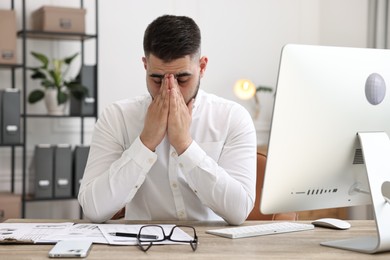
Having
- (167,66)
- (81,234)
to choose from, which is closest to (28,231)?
(81,234)

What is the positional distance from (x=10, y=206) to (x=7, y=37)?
3.35 ft

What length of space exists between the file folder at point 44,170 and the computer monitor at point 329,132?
2820 millimetres

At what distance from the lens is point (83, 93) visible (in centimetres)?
423

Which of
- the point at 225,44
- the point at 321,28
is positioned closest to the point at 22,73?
the point at 225,44

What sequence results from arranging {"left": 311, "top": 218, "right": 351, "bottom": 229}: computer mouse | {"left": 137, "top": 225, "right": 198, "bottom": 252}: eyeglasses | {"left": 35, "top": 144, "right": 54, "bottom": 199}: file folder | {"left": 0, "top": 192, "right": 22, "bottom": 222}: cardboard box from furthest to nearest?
{"left": 35, "top": 144, "right": 54, "bottom": 199}: file folder → {"left": 0, "top": 192, "right": 22, "bottom": 222}: cardboard box → {"left": 311, "top": 218, "right": 351, "bottom": 229}: computer mouse → {"left": 137, "top": 225, "right": 198, "bottom": 252}: eyeglasses

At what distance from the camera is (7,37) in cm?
412

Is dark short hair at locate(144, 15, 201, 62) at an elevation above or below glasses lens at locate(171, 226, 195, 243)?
above

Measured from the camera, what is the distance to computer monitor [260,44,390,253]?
153 cm

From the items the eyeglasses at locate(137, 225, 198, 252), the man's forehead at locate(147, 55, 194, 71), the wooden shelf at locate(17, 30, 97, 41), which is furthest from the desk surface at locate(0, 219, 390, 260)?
the wooden shelf at locate(17, 30, 97, 41)

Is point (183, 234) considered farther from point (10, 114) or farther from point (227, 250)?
point (10, 114)

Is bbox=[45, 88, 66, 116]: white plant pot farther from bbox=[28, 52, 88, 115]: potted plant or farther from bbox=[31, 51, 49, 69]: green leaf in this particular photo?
bbox=[31, 51, 49, 69]: green leaf

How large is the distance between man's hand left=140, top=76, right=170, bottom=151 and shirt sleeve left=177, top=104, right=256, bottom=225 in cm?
9

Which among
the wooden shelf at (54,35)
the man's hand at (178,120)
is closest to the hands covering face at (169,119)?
the man's hand at (178,120)

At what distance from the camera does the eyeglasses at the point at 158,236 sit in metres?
1.59
